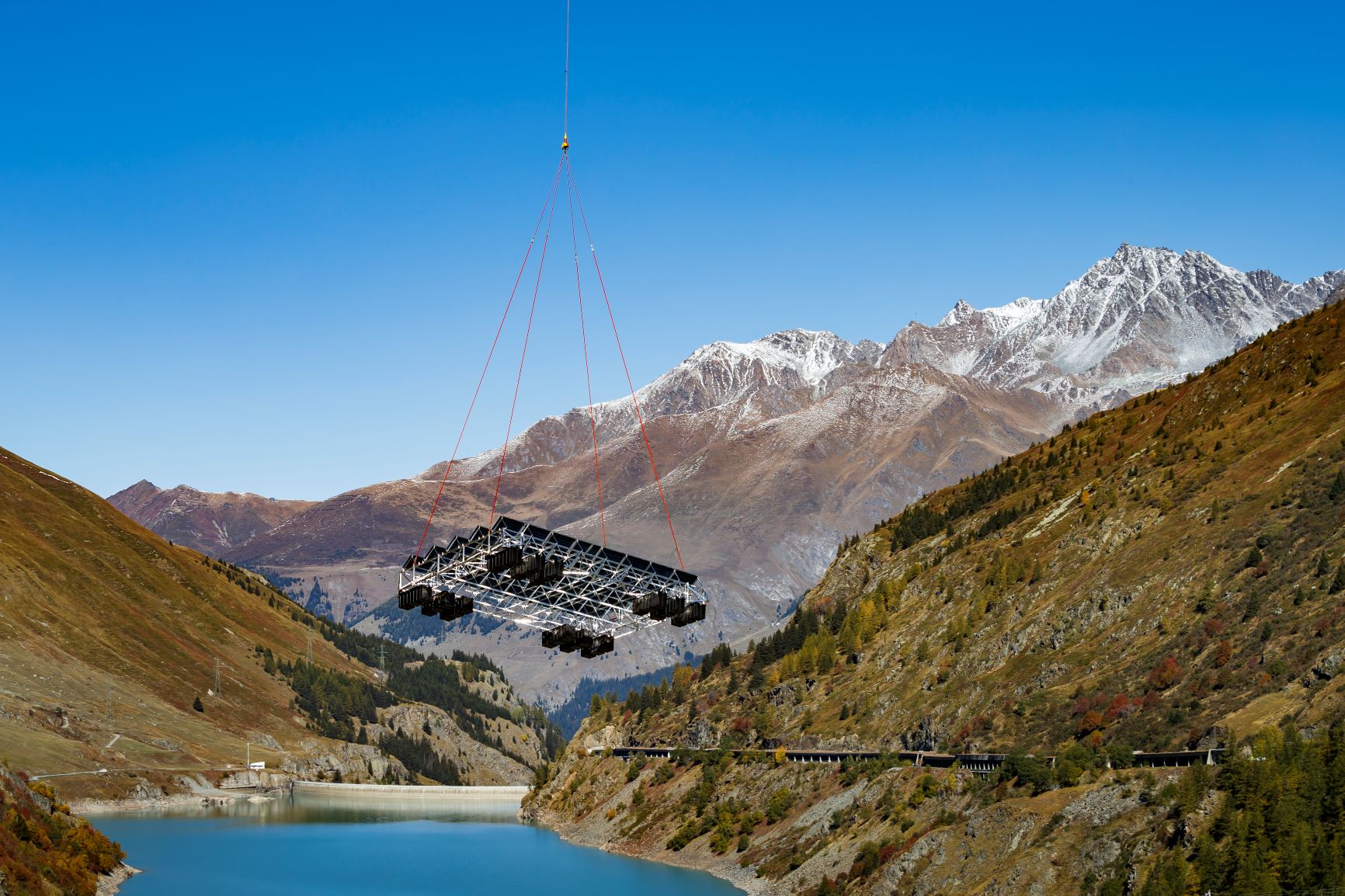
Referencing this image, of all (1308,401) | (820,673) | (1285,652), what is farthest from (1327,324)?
(1285,652)

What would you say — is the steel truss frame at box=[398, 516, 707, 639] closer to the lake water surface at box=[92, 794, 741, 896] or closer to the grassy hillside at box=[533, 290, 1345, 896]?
the grassy hillside at box=[533, 290, 1345, 896]

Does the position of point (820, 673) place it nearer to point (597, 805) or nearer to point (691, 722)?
point (691, 722)

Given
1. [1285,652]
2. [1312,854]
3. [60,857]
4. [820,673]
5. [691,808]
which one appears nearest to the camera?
[1312,854]

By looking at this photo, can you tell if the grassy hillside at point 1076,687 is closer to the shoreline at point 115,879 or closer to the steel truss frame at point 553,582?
the steel truss frame at point 553,582

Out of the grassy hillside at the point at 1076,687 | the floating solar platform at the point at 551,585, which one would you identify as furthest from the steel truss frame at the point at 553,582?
the grassy hillside at the point at 1076,687

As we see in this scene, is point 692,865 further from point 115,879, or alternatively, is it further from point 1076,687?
point 115,879

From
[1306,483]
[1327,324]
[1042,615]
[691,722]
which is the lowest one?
[691,722]

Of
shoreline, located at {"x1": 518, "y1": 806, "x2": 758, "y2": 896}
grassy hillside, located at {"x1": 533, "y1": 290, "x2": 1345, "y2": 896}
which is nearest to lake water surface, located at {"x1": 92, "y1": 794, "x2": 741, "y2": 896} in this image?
shoreline, located at {"x1": 518, "y1": 806, "x2": 758, "y2": 896}

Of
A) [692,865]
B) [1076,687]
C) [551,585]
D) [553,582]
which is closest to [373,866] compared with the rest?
[692,865]
